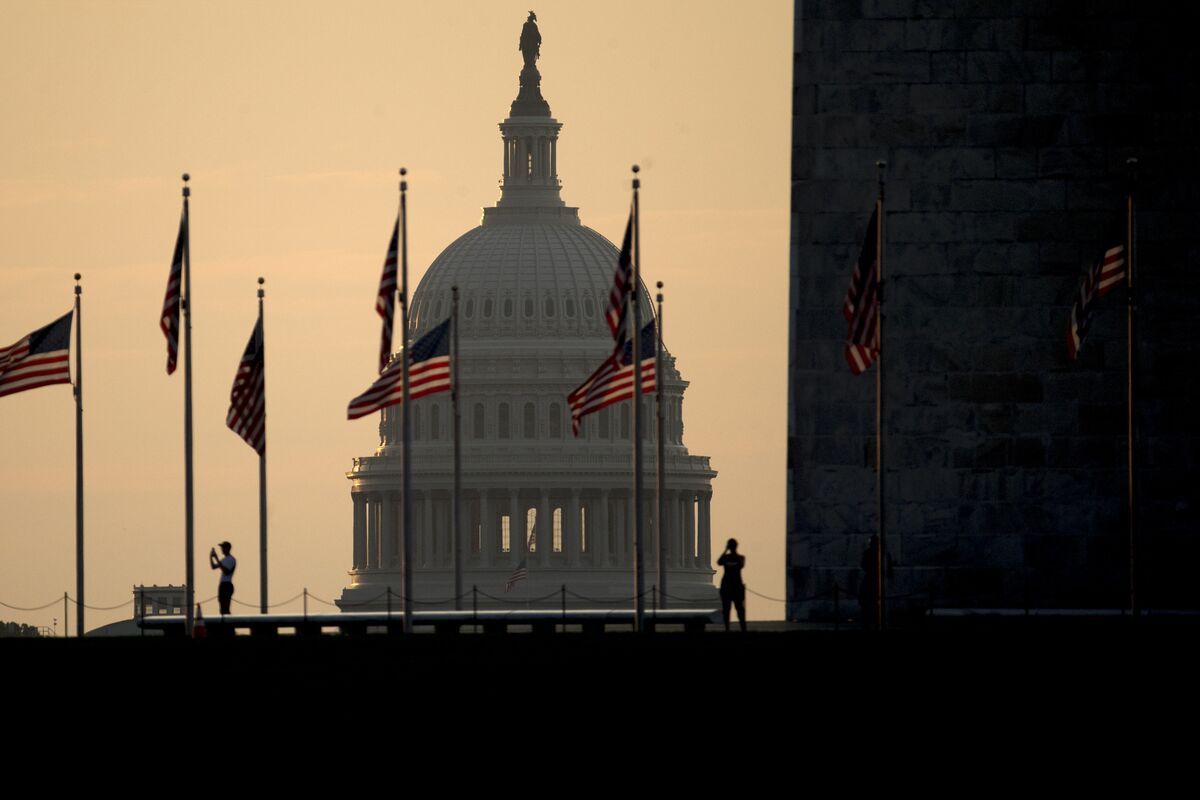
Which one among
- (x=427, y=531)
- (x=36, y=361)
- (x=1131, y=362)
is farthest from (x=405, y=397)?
(x=427, y=531)

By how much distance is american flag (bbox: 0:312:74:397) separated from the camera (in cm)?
7538

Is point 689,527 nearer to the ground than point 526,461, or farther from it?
nearer to the ground

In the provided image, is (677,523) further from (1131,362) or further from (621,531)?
(1131,362)

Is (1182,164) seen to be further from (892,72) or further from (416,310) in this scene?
(416,310)

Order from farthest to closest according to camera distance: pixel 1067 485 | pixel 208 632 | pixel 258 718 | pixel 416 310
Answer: pixel 416 310 < pixel 208 632 < pixel 1067 485 < pixel 258 718

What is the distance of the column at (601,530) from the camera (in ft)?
610

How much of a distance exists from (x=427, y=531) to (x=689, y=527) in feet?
45.7

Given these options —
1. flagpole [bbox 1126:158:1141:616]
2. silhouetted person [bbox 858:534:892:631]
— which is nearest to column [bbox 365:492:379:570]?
flagpole [bbox 1126:158:1141:616]

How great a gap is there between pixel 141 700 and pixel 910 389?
1136 inches

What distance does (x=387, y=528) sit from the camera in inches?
7466

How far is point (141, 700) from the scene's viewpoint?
1697 inches

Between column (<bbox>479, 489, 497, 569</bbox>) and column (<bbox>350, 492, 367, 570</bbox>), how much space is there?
20.2ft

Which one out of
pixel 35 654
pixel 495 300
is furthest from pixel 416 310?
pixel 35 654

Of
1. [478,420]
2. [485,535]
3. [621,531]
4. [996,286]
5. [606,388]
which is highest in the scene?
[996,286]
